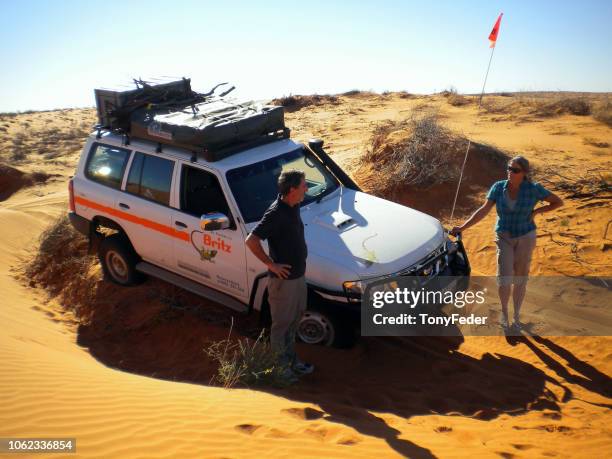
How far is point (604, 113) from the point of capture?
49.3ft

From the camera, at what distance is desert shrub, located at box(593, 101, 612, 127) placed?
14719 millimetres

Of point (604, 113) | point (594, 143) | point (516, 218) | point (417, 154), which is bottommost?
point (516, 218)

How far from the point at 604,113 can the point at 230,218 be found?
13263 mm

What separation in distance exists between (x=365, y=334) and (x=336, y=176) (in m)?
2.31

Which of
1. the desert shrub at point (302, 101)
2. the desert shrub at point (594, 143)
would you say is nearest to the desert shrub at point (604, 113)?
the desert shrub at point (594, 143)

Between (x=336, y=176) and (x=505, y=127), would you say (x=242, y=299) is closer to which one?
(x=336, y=176)

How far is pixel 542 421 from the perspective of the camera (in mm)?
4352

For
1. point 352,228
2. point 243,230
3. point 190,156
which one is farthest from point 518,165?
point 190,156

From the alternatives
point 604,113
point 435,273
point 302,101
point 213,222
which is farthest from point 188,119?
point 302,101

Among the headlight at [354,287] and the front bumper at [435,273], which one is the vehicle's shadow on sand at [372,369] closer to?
the front bumper at [435,273]

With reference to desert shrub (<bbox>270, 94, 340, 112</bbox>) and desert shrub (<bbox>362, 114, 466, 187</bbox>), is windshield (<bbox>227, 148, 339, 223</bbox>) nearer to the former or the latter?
desert shrub (<bbox>362, 114, 466, 187</bbox>)

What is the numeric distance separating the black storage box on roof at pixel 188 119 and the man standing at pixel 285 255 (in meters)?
1.56

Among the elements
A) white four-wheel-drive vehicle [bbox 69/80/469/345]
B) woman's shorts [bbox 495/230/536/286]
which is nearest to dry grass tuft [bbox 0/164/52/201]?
white four-wheel-drive vehicle [bbox 69/80/469/345]

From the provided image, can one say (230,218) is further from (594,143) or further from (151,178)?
(594,143)
